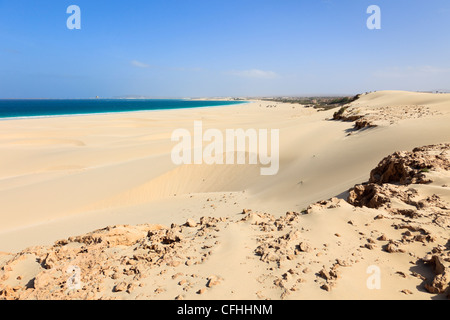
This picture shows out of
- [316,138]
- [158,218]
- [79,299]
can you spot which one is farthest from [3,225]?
[316,138]

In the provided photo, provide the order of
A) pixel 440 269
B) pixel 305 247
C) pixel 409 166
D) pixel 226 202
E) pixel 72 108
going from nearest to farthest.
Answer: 1. pixel 440 269
2. pixel 305 247
3. pixel 409 166
4. pixel 226 202
5. pixel 72 108

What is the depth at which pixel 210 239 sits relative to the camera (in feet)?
12.2

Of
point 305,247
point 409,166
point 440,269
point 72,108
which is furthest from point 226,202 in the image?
point 72,108

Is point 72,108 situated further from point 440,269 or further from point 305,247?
point 440,269

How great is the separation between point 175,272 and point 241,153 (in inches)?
398

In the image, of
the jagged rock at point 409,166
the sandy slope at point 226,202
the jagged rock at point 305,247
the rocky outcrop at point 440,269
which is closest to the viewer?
the rocky outcrop at point 440,269

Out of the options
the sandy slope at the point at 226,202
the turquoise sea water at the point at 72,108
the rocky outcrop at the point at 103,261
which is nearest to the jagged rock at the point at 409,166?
the sandy slope at the point at 226,202

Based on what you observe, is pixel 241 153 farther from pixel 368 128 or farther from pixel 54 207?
pixel 54 207

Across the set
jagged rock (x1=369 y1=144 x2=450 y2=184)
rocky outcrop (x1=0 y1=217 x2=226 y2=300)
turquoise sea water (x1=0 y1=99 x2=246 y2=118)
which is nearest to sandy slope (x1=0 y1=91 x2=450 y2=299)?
rocky outcrop (x1=0 y1=217 x2=226 y2=300)

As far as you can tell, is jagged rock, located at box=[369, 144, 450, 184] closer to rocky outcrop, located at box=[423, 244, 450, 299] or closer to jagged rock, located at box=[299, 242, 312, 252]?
rocky outcrop, located at box=[423, 244, 450, 299]

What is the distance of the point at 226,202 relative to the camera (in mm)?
7477

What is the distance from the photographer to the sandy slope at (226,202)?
2687mm

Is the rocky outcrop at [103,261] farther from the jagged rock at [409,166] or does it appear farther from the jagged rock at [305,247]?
the jagged rock at [409,166]

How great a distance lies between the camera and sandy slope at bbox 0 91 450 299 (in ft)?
8.81
